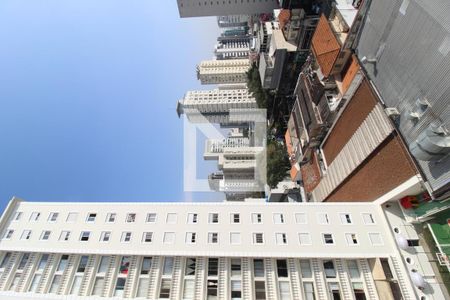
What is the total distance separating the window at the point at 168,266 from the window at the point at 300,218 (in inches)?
527

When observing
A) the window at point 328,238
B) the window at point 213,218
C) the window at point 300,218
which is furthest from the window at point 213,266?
the window at point 328,238

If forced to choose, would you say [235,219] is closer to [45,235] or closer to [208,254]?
[208,254]

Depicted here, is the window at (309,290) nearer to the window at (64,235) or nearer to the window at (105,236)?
the window at (105,236)

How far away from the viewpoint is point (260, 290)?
23.3 meters

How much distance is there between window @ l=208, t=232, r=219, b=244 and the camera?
2483 centimetres

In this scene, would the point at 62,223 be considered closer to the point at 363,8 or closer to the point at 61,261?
the point at 61,261

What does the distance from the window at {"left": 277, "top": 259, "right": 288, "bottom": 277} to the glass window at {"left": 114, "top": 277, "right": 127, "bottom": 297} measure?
49.3 ft

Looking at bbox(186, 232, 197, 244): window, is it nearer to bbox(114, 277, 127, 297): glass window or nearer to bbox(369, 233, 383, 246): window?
bbox(114, 277, 127, 297): glass window

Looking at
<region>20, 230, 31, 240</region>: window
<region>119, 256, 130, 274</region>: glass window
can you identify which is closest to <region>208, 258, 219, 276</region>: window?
<region>119, 256, 130, 274</region>: glass window

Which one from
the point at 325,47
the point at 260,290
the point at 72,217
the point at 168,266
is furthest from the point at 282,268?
the point at 325,47

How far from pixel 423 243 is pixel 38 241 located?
125ft

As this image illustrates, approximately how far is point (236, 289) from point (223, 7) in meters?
86.4

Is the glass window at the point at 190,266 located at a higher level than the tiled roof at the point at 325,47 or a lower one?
lower

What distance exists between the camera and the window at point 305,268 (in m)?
23.7
